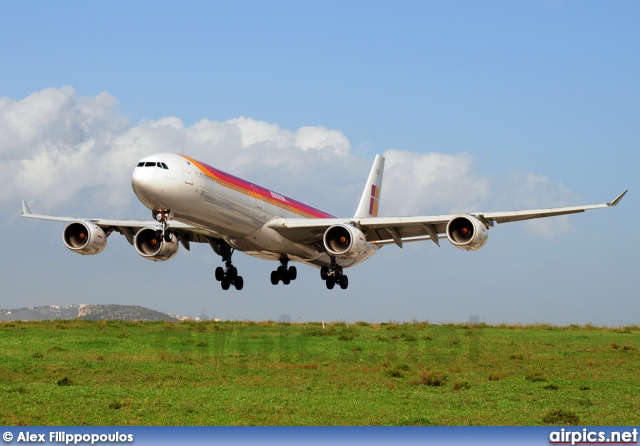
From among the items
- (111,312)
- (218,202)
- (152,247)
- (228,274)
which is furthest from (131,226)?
(111,312)

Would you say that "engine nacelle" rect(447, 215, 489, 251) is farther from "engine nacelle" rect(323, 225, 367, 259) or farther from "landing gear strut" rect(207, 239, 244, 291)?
"landing gear strut" rect(207, 239, 244, 291)

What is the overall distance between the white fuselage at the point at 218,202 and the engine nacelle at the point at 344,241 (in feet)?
7.80

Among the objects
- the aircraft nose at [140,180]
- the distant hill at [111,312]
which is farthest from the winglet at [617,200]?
the distant hill at [111,312]

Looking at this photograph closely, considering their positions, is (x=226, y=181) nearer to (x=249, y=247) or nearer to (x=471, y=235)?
(x=249, y=247)

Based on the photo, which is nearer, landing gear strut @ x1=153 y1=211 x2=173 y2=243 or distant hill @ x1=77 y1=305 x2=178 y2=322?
landing gear strut @ x1=153 y1=211 x2=173 y2=243

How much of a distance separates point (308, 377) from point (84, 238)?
2153cm

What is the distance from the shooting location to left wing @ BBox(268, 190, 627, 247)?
148 ft

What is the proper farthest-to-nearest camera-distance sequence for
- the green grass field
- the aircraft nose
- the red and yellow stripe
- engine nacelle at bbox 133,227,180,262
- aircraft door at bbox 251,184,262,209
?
→ engine nacelle at bbox 133,227,180,262, aircraft door at bbox 251,184,262,209, the red and yellow stripe, the aircraft nose, the green grass field

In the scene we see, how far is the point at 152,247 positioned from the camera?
51156 mm

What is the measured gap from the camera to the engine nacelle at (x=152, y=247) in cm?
5072

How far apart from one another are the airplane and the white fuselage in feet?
0.14

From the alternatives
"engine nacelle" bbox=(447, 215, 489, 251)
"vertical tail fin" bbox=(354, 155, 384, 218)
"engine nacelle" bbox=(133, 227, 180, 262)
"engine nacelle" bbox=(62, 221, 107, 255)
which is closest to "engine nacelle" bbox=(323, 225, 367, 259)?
"engine nacelle" bbox=(447, 215, 489, 251)

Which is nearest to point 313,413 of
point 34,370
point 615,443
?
point 615,443

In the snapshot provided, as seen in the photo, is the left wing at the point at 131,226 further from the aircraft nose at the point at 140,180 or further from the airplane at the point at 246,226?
the aircraft nose at the point at 140,180
